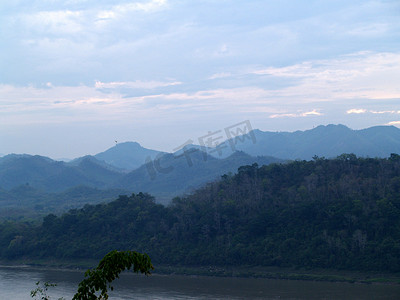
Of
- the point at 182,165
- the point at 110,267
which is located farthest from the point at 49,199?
the point at 110,267

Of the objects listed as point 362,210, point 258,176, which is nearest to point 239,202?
point 258,176

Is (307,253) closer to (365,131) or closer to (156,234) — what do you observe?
(156,234)

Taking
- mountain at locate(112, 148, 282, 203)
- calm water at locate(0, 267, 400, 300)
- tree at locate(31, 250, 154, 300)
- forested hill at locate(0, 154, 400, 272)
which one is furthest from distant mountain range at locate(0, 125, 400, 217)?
tree at locate(31, 250, 154, 300)

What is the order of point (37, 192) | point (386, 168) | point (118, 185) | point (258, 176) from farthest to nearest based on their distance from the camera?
point (118, 185)
point (37, 192)
point (258, 176)
point (386, 168)

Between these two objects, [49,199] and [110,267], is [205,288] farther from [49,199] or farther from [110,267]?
[49,199]

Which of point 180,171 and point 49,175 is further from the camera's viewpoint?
point 49,175

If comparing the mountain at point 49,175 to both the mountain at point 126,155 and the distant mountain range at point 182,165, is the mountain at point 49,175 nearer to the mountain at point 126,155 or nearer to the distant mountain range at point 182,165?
the distant mountain range at point 182,165

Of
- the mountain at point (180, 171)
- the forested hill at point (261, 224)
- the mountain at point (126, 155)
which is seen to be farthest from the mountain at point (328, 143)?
the forested hill at point (261, 224)
